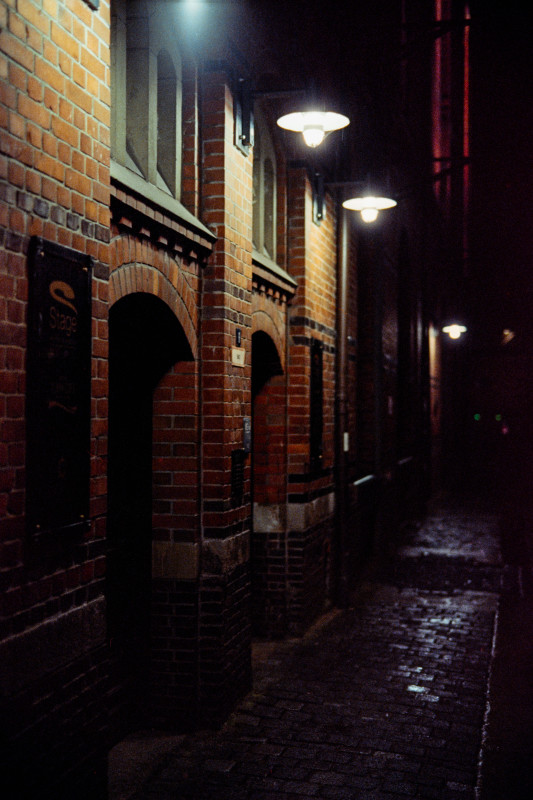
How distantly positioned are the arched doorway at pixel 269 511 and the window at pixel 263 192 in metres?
1.00

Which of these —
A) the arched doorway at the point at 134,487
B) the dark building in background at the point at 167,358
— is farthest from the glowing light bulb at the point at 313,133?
the arched doorway at the point at 134,487

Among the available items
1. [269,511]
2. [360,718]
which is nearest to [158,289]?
[360,718]

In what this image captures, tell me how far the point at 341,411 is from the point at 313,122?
3.88 metres

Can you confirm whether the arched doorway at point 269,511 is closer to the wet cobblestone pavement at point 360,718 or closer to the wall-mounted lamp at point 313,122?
the wet cobblestone pavement at point 360,718

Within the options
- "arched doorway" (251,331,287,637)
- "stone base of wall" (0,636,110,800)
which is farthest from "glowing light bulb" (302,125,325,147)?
"stone base of wall" (0,636,110,800)

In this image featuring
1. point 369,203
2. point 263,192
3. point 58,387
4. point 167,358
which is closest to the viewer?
point 58,387

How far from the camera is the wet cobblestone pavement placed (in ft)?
14.1

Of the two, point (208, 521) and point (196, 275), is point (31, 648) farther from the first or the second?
point (196, 275)

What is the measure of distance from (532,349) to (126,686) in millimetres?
28569

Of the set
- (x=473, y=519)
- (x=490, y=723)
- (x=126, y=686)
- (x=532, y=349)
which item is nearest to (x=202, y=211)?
(x=126, y=686)

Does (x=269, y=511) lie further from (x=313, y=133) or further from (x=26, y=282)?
(x=26, y=282)

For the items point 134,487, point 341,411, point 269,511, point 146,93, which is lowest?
point 269,511

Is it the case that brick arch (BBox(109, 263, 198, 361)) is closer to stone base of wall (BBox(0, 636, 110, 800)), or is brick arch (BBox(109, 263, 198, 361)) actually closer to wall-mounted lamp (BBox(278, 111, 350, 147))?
wall-mounted lamp (BBox(278, 111, 350, 147))

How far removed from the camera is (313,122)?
17.6 feet
